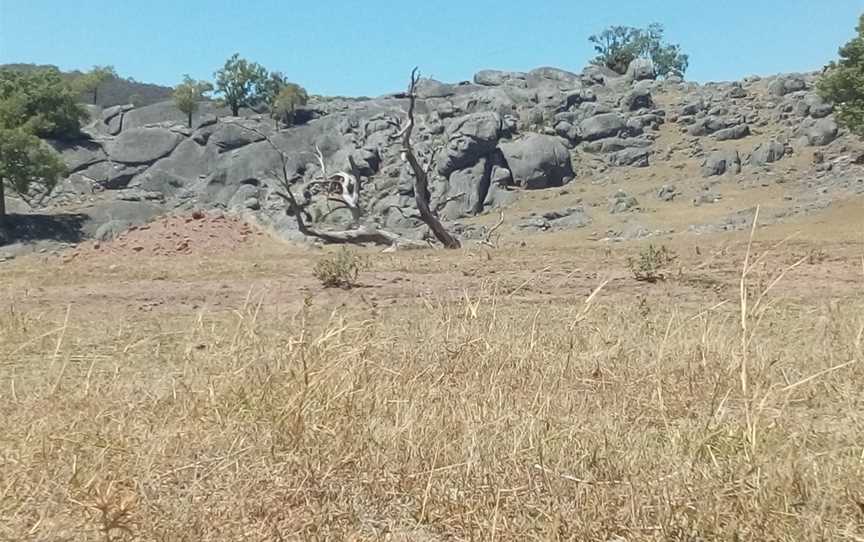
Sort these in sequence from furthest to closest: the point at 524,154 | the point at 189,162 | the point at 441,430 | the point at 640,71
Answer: the point at 640,71 → the point at 189,162 → the point at 524,154 → the point at 441,430

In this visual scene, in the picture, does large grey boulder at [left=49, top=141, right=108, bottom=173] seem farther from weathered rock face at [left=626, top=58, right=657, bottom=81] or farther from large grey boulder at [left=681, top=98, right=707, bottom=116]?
weathered rock face at [left=626, top=58, right=657, bottom=81]

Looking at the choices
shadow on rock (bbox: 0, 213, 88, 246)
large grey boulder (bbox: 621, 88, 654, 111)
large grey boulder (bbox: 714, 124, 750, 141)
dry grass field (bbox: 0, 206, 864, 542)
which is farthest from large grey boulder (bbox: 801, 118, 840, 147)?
dry grass field (bbox: 0, 206, 864, 542)

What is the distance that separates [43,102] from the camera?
2009 inches

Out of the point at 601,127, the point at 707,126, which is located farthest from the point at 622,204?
the point at 707,126

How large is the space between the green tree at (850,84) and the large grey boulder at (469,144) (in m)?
Result: 16.1

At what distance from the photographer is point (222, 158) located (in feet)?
172

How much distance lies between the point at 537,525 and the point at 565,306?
4.43 metres

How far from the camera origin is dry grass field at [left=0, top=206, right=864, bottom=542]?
9.09ft

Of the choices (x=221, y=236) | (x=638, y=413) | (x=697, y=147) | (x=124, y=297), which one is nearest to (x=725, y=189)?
(x=697, y=147)

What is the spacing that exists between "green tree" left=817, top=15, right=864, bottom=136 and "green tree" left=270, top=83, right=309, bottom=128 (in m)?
32.5

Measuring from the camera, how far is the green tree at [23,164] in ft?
135

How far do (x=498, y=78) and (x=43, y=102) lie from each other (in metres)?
28.8

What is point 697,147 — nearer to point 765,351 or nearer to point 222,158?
point 222,158

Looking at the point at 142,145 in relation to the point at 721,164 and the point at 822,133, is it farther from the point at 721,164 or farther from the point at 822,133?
the point at 822,133
